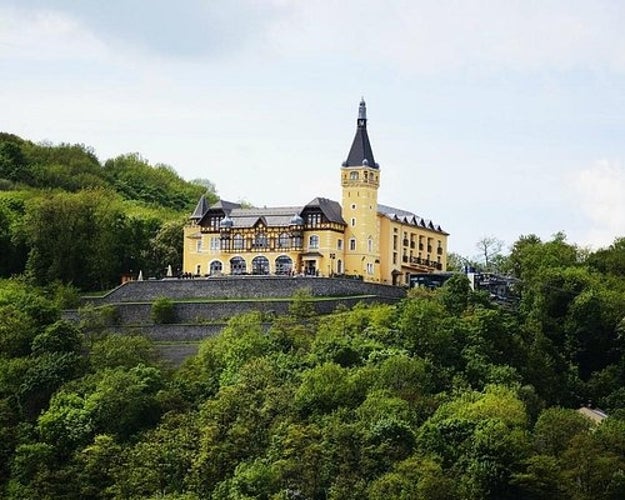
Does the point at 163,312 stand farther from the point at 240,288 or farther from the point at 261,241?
the point at 261,241

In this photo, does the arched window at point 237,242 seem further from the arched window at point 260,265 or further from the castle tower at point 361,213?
the castle tower at point 361,213

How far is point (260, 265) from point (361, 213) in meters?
5.91

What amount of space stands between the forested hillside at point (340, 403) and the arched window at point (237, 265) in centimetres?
790

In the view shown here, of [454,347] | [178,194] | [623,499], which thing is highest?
[178,194]

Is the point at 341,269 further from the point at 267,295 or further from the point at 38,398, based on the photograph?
the point at 38,398

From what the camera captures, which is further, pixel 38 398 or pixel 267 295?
pixel 267 295

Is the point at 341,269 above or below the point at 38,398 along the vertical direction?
above

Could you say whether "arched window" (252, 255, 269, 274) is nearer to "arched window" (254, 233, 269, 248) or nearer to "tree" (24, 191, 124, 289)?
"arched window" (254, 233, 269, 248)

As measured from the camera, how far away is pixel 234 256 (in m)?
90.3

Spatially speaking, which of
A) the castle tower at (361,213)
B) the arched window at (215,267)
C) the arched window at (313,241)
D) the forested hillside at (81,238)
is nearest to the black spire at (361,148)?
the castle tower at (361,213)

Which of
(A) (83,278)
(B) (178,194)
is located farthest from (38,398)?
(B) (178,194)

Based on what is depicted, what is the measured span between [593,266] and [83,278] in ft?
90.0

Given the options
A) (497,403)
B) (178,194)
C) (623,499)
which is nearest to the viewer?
(623,499)

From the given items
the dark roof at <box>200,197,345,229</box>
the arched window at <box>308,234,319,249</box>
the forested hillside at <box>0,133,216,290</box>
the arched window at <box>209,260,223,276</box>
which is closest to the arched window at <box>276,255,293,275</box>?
the arched window at <box>308,234,319,249</box>
